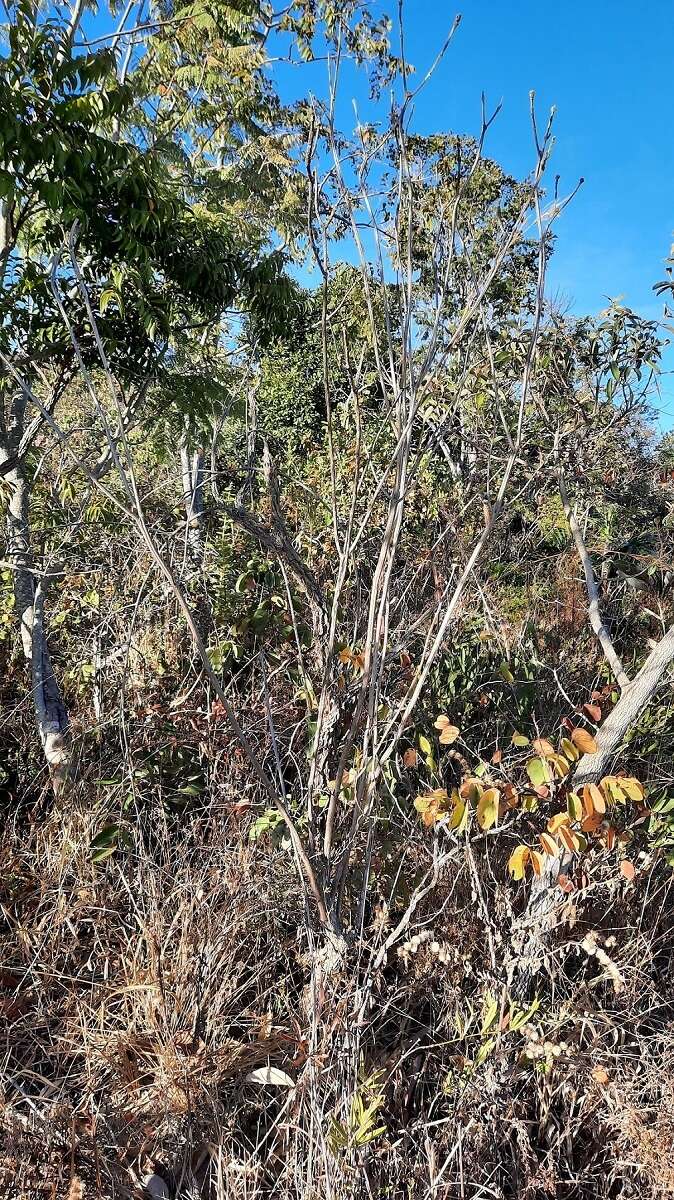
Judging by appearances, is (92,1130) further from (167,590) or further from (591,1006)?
(167,590)

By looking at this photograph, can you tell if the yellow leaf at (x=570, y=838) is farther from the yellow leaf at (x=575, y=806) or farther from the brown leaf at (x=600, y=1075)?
the brown leaf at (x=600, y=1075)

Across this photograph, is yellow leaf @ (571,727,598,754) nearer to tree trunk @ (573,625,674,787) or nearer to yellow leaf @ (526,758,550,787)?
yellow leaf @ (526,758,550,787)

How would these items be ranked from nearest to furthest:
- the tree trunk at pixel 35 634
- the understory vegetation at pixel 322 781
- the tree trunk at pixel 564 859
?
1. the understory vegetation at pixel 322 781
2. the tree trunk at pixel 564 859
3. the tree trunk at pixel 35 634

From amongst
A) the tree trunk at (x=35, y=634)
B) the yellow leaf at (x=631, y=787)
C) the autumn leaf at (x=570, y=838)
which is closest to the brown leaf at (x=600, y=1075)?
the autumn leaf at (x=570, y=838)

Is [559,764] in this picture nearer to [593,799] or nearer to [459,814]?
[593,799]

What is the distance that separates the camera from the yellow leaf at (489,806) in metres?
1.63

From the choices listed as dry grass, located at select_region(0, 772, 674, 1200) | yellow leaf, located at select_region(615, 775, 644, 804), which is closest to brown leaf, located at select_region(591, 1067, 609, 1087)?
dry grass, located at select_region(0, 772, 674, 1200)

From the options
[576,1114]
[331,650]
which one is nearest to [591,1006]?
[576,1114]

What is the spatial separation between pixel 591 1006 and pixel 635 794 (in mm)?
845

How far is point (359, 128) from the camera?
147 centimetres

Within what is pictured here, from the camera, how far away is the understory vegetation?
5.25 ft

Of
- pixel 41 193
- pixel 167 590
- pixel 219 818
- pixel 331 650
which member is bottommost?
pixel 219 818

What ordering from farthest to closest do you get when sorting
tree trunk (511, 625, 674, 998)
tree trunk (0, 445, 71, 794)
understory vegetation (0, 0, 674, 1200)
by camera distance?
tree trunk (0, 445, 71, 794), tree trunk (511, 625, 674, 998), understory vegetation (0, 0, 674, 1200)

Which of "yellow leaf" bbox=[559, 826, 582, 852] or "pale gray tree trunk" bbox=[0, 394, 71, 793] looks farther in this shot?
"pale gray tree trunk" bbox=[0, 394, 71, 793]
